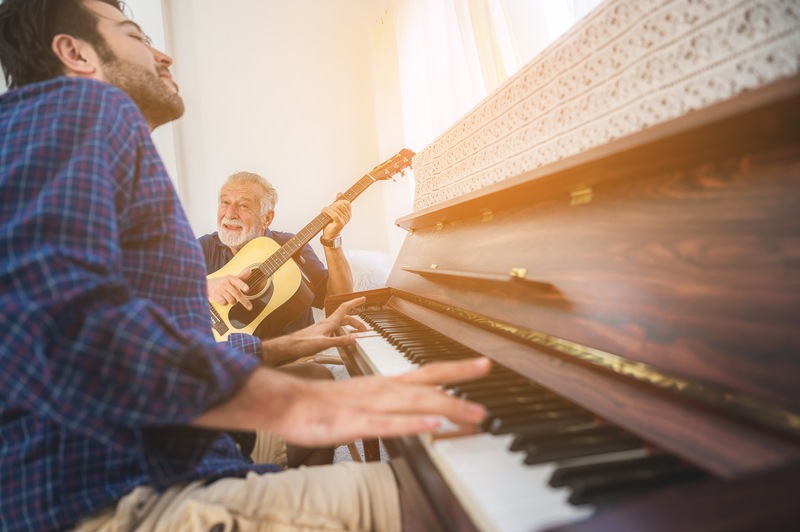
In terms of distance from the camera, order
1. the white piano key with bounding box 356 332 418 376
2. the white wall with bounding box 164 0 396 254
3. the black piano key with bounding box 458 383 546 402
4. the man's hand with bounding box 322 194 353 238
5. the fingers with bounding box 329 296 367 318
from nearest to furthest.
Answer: the black piano key with bounding box 458 383 546 402, the white piano key with bounding box 356 332 418 376, the fingers with bounding box 329 296 367 318, the man's hand with bounding box 322 194 353 238, the white wall with bounding box 164 0 396 254

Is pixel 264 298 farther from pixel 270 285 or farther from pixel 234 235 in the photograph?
pixel 234 235

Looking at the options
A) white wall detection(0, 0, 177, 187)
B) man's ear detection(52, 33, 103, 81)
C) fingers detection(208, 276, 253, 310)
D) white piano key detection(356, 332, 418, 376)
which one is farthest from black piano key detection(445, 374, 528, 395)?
white wall detection(0, 0, 177, 187)

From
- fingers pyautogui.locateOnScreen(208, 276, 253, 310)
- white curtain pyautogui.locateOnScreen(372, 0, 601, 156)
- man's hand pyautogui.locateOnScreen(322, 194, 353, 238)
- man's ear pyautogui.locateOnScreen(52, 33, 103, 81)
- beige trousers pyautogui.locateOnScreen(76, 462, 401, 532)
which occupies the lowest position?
beige trousers pyautogui.locateOnScreen(76, 462, 401, 532)

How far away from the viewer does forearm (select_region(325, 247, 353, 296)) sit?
2367 millimetres

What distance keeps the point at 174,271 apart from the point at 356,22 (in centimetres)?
339

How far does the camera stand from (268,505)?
645 millimetres

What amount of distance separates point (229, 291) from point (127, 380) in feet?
5.31

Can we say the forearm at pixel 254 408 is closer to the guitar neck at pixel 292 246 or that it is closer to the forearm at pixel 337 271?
the guitar neck at pixel 292 246

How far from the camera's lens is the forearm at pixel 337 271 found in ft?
7.77

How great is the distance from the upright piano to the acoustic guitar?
1.51 meters

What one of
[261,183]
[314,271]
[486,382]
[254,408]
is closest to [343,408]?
[254,408]

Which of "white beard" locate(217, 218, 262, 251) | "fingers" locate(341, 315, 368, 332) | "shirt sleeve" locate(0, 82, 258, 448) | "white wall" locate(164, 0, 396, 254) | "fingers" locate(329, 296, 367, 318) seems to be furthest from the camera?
"white wall" locate(164, 0, 396, 254)

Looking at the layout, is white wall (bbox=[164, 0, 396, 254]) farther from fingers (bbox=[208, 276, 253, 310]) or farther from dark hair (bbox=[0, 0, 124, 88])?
dark hair (bbox=[0, 0, 124, 88])

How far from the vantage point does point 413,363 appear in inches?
32.5
